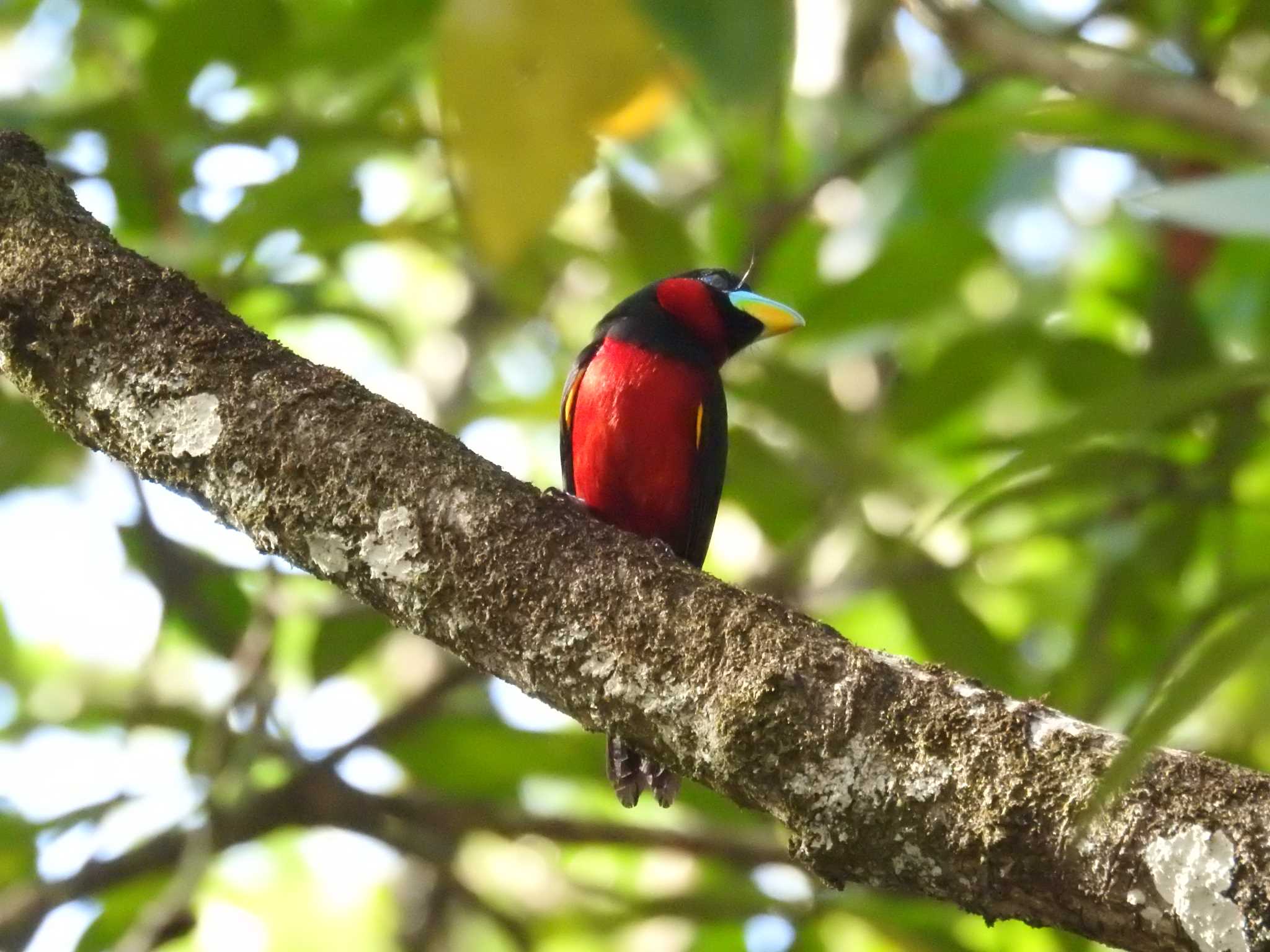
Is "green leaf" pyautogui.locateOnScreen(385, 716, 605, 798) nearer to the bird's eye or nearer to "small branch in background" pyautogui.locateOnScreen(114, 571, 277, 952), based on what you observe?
"small branch in background" pyautogui.locateOnScreen(114, 571, 277, 952)

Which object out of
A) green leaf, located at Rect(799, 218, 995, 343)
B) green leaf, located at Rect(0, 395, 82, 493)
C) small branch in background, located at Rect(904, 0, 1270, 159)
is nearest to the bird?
green leaf, located at Rect(799, 218, 995, 343)

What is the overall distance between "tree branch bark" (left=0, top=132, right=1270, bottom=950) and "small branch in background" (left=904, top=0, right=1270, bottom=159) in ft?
2.43

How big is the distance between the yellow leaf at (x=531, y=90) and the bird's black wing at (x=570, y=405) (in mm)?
2749

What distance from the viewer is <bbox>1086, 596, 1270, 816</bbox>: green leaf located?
1.08 meters

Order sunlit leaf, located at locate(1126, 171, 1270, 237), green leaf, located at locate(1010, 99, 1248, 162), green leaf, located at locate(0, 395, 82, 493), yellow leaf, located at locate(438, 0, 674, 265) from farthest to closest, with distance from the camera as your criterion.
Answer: green leaf, located at locate(0, 395, 82, 493) < green leaf, located at locate(1010, 99, 1248, 162) < sunlit leaf, located at locate(1126, 171, 1270, 237) < yellow leaf, located at locate(438, 0, 674, 265)

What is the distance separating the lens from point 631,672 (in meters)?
1.75

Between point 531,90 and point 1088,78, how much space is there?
39.7 inches

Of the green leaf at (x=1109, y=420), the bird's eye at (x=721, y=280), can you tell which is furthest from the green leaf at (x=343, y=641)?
the green leaf at (x=1109, y=420)

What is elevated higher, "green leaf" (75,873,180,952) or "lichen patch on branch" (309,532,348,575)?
"lichen patch on branch" (309,532,348,575)

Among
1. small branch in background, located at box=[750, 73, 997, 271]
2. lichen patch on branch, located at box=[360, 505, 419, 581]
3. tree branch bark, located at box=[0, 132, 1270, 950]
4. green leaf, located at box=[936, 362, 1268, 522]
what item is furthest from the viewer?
small branch in background, located at box=[750, 73, 997, 271]

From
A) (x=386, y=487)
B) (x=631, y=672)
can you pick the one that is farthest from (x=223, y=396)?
(x=631, y=672)

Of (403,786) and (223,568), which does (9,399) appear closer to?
(223,568)

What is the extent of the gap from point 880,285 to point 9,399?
94.0 inches

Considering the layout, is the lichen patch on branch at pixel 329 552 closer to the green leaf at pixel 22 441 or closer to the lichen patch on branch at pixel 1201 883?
the lichen patch on branch at pixel 1201 883
